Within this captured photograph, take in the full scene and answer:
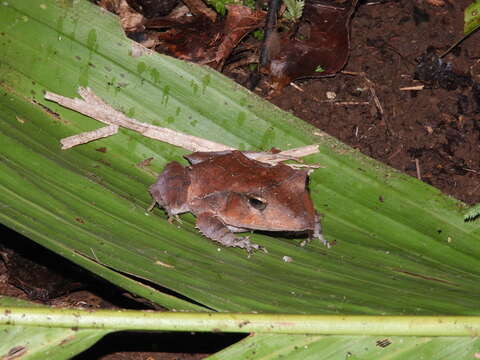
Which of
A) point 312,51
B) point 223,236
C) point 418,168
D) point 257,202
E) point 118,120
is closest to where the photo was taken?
point 223,236

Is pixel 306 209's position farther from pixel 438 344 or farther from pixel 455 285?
pixel 438 344

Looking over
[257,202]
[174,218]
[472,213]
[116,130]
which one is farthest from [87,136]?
[472,213]

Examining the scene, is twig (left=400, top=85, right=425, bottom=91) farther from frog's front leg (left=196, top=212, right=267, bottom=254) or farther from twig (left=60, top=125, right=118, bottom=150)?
twig (left=60, top=125, right=118, bottom=150)

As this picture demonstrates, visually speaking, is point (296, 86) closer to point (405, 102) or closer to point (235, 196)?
point (405, 102)

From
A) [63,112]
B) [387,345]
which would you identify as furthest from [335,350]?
[63,112]

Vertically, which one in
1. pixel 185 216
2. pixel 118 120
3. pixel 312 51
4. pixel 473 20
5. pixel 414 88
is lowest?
pixel 185 216

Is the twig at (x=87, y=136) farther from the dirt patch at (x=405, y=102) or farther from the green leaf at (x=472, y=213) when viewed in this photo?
the green leaf at (x=472, y=213)
